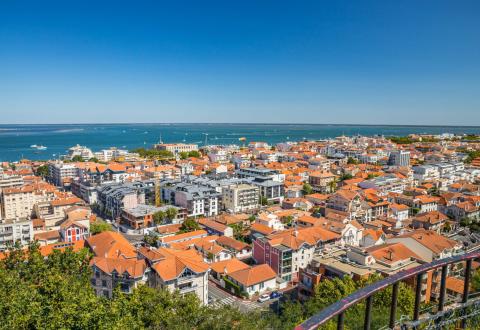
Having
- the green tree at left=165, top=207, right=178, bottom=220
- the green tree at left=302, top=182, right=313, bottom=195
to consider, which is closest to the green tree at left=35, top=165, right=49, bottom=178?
the green tree at left=165, top=207, right=178, bottom=220

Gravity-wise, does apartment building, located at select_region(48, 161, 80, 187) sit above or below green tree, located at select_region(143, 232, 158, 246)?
above

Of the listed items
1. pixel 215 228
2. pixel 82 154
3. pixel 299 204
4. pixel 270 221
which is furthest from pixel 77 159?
pixel 270 221

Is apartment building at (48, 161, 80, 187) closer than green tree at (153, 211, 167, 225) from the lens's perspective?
No

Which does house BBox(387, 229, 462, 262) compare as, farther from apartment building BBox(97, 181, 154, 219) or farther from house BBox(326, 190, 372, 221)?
apartment building BBox(97, 181, 154, 219)

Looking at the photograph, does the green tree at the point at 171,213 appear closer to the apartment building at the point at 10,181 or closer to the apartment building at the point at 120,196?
the apartment building at the point at 120,196

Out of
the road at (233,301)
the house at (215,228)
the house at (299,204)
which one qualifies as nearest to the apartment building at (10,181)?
the house at (215,228)
